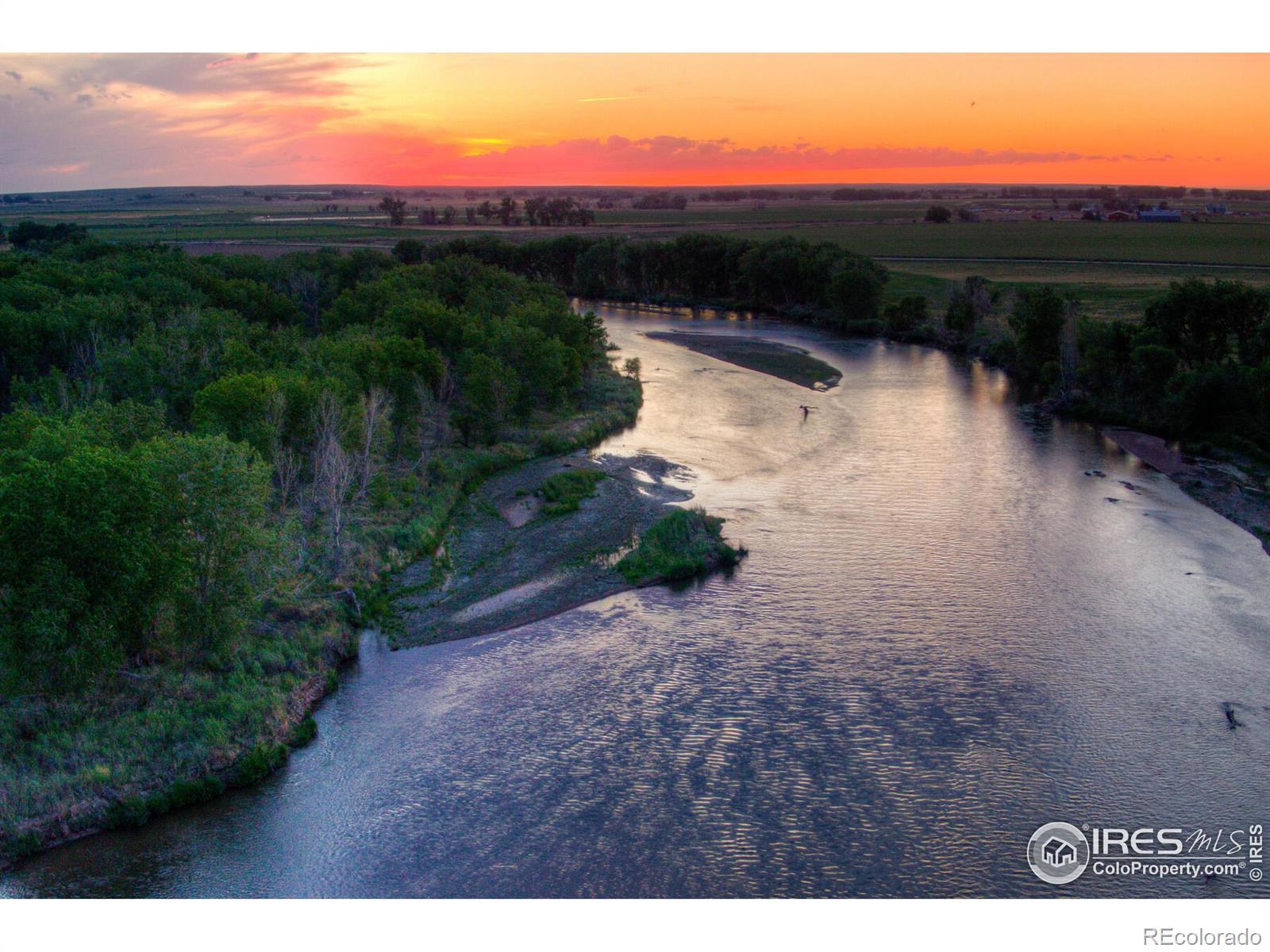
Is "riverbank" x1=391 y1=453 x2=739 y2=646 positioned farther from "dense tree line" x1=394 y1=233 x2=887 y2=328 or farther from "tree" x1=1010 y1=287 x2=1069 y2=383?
"dense tree line" x1=394 y1=233 x2=887 y2=328

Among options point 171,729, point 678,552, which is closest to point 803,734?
point 678,552

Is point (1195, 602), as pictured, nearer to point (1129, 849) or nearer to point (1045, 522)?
point (1045, 522)

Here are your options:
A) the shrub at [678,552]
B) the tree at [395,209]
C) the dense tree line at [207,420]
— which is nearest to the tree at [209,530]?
the dense tree line at [207,420]

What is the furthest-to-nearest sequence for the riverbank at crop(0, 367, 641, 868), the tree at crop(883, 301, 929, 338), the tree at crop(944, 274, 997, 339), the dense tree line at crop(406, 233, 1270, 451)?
the tree at crop(883, 301, 929, 338)
the tree at crop(944, 274, 997, 339)
the dense tree line at crop(406, 233, 1270, 451)
the riverbank at crop(0, 367, 641, 868)

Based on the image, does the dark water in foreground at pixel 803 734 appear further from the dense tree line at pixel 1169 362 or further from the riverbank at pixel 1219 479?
the dense tree line at pixel 1169 362

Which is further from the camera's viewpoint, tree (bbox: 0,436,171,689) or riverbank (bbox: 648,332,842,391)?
riverbank (bbox: 648,332,842,391)

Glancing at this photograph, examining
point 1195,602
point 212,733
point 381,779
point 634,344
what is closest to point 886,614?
point 1195,602
